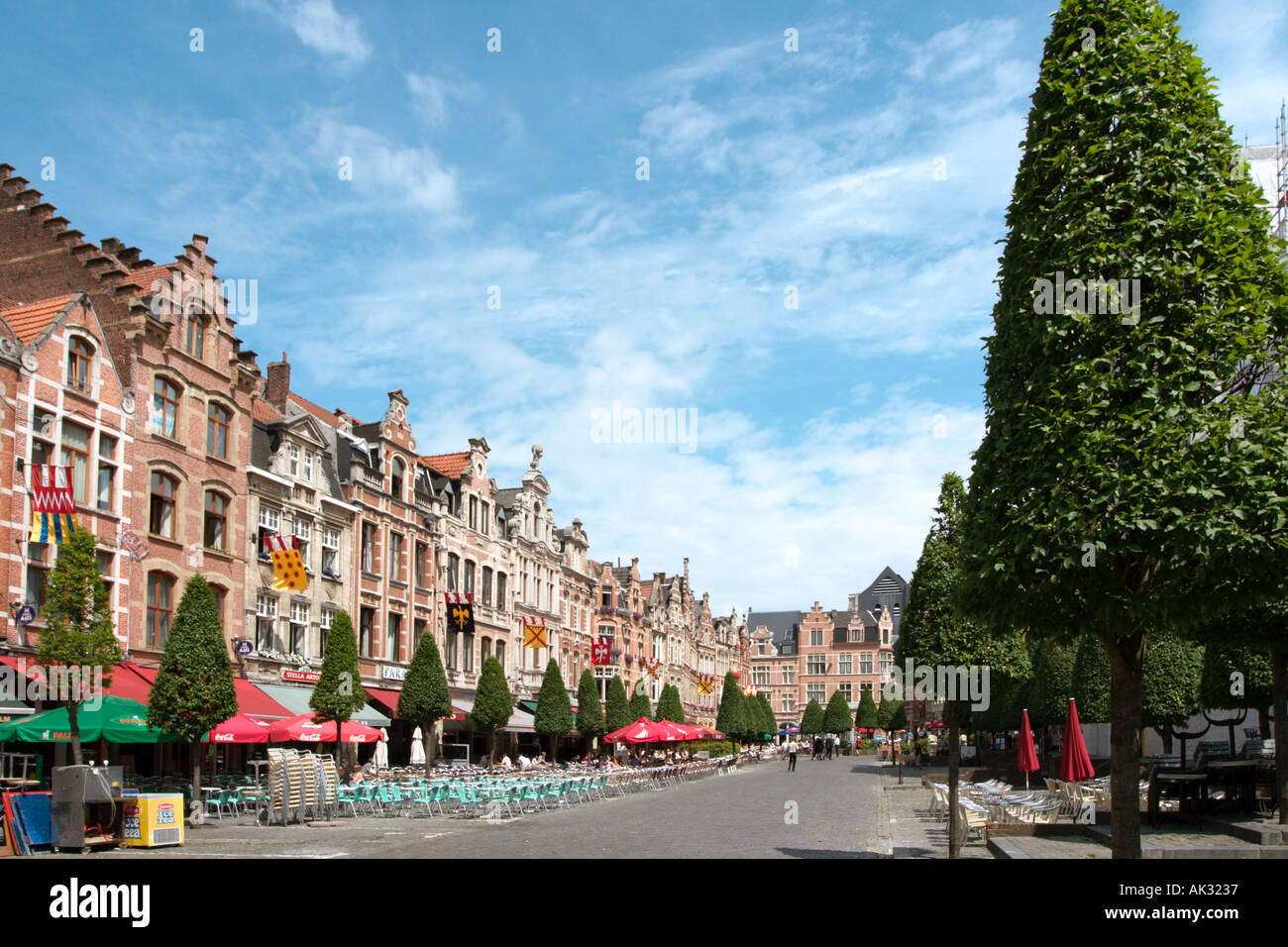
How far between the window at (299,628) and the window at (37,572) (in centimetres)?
1033

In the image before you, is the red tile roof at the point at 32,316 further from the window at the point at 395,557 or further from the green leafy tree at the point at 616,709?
the green leafy tree at the point at 616,709

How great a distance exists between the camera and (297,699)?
33844 millimetres

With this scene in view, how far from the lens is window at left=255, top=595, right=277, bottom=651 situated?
34.1 meters

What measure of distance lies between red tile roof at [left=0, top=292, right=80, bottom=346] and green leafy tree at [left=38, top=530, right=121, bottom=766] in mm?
7856

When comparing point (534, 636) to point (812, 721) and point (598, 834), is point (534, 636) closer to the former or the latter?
point (598, 834)

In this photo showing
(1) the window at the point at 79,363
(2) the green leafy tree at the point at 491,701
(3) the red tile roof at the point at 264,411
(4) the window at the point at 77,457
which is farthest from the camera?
(2) the green leafy tree at the point at 491,701

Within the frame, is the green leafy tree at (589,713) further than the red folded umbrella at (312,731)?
Yes

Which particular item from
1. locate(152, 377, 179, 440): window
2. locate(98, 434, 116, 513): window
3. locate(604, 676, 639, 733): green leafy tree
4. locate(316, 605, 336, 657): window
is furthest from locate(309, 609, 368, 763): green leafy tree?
locate(604, 676, 639, 733): green leafy tree

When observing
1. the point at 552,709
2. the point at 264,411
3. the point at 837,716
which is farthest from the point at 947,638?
the point at 837,716

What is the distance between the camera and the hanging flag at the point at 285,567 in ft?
112

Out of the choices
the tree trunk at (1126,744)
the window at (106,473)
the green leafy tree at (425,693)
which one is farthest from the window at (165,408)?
the tree trunk at (1126,744)

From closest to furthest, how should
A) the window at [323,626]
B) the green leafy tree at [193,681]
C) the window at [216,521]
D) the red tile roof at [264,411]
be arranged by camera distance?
the green leafy tree at [193,681]
the window at [216,521]
the red tile roof at [264,411]
the window at [323,626]

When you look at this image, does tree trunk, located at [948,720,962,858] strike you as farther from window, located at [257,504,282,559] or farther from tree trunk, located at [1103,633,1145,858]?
window, located at [257,504,282,559]

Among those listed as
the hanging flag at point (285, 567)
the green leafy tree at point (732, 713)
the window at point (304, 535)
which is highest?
the window at point (304, 535)
